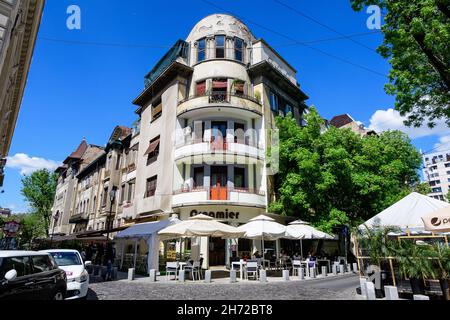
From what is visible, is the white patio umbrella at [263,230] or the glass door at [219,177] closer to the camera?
the white patio umbrella at [263,230]

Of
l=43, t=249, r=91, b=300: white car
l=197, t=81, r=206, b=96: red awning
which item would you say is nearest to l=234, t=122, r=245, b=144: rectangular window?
l=197, t=81, r=206, b=96: red awning

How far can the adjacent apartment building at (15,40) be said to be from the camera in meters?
8.02

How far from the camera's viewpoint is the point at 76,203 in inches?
1791

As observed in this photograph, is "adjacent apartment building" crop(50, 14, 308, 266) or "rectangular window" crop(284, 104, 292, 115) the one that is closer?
"adjacent apartment building" crop(50, 14, 308, 266)

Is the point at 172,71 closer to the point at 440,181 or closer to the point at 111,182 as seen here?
the point at 111,182

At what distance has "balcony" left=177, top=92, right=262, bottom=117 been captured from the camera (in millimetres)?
22578

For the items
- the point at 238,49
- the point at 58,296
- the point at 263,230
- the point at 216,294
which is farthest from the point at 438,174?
the point at 58,296

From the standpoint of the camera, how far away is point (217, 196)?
21.0 m

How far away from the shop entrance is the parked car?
46.4 ft

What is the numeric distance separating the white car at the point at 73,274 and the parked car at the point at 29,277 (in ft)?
3.64

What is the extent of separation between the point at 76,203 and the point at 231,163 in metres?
33.6

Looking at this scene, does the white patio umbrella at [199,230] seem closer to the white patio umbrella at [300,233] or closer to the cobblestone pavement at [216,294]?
the cobblestone pavement at [216,294]

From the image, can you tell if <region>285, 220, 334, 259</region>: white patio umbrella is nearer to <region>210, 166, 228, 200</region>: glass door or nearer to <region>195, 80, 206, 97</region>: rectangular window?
<region>210, 166, 228, 200</region>: glass door

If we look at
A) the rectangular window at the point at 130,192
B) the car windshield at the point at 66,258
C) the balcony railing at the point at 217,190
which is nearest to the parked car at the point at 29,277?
the car windshield at the point at 66,258
